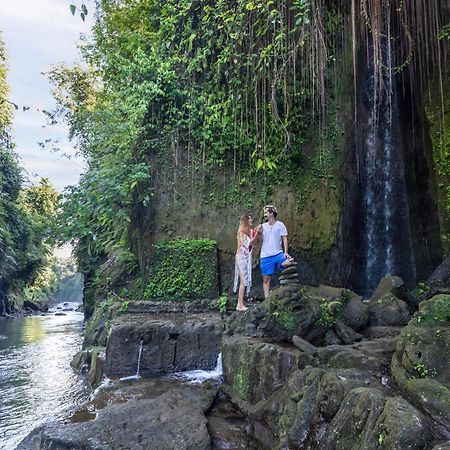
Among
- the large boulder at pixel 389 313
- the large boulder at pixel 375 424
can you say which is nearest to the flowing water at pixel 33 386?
the large boulder at pixel 375 424

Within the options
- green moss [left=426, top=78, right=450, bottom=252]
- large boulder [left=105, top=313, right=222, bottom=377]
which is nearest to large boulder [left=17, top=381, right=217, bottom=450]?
large boulder [left=105, top=313, right=222, bottom=377]

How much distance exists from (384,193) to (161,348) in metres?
6.13

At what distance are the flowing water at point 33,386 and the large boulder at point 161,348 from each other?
108 centimetres

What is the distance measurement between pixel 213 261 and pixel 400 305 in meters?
3.76

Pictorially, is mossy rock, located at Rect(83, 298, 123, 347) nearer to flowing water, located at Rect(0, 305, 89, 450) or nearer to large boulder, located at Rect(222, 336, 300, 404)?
flowing water, located at Rect(0, 305, 89, 450)

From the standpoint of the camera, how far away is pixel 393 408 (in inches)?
130

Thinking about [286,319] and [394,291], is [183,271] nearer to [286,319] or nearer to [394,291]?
[286,319]

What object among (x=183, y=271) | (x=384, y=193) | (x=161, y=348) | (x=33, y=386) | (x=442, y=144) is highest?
(x=442, y=144)

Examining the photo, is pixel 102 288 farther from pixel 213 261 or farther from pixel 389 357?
pixel 389 357

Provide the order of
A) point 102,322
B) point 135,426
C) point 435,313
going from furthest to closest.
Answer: point 102,322
point 135,426
point 435,313

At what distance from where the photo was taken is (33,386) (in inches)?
325

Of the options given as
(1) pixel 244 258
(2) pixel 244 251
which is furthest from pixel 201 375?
(2) pixel 244 251

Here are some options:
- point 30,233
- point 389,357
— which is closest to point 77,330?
point 30,233

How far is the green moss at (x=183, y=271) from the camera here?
28.8 feet
